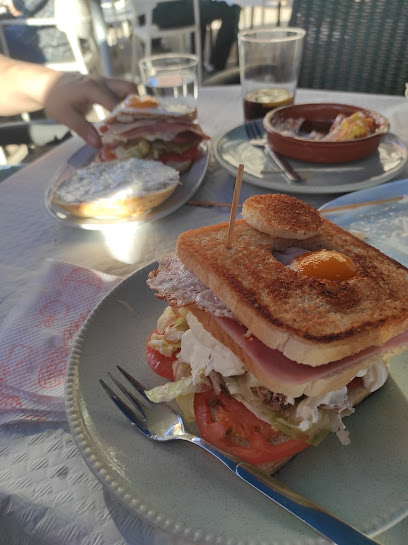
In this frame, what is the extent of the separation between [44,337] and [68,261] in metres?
0.46

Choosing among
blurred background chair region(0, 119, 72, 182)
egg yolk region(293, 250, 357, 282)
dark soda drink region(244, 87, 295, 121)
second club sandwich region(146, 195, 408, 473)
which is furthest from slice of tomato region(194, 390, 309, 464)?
blurred background chair region(0, 119, 72, 182)

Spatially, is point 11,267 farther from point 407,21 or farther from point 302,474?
point 407,21

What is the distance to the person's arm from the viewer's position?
255cm

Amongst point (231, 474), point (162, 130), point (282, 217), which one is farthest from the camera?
point (162, 130)

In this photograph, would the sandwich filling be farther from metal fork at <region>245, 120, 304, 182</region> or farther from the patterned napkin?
metal fork at <region>245, 120, 304, 182</region>

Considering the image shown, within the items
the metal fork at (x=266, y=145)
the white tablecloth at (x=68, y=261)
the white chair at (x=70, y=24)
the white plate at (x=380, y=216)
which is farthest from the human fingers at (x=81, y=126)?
the white chair at (x=70, y=24)

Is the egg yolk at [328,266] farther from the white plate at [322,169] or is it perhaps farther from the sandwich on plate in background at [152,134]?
the sandwich on plate in background at [152,134]

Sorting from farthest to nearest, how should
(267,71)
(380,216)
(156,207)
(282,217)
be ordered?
(267,71) → (156,207) → (380,216) → (282,217)

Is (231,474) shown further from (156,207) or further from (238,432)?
(156,207)

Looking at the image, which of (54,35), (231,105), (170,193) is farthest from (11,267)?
(54,35)

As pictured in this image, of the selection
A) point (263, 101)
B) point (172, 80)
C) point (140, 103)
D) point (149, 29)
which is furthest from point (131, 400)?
point (149, 29)

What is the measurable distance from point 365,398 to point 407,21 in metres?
3.69

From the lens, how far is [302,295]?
96 centimetres

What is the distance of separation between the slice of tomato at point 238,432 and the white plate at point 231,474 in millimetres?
40
